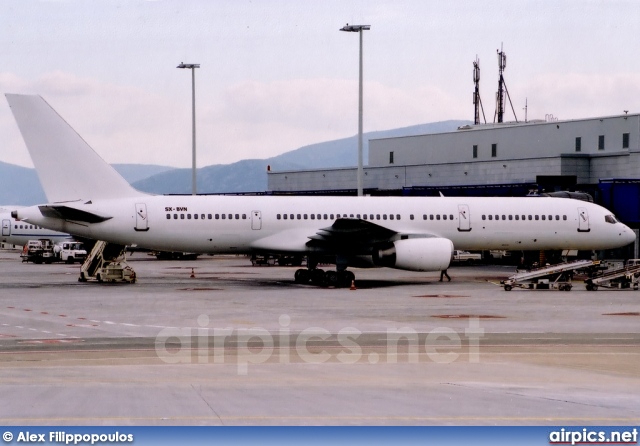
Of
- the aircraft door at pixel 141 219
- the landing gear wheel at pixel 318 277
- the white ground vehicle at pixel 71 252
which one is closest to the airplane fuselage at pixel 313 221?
the aircraft door at pixel 141 219

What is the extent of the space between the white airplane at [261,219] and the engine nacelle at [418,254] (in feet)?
0.15

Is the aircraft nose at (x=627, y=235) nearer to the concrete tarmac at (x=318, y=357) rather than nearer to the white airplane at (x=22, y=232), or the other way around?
the concrete tarmac at (x=318, y=357)

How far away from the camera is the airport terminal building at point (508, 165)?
61.6 meters

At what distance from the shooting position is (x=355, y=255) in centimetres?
4462

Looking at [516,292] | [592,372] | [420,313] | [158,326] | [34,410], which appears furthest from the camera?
[516,292]

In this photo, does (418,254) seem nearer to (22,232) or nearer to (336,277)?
(336,277)

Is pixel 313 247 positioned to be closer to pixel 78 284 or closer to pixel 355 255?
pixel 355 255

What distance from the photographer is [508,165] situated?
70375 mm

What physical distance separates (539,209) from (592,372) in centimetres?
2961

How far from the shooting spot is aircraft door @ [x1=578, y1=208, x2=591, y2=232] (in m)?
48.0

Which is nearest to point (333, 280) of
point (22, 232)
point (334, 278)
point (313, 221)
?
point (334, 278)

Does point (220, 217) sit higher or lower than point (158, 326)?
higher

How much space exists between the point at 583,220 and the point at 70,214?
24665 millimetres

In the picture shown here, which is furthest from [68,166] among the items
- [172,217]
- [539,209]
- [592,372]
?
[592,372]
